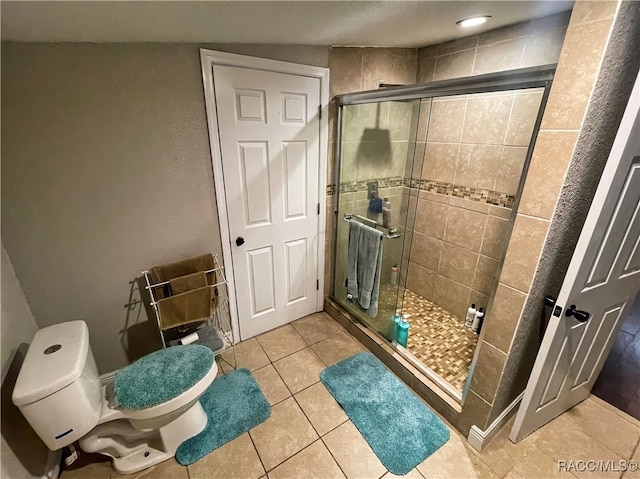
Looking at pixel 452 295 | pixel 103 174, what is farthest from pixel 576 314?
pixel 103 174

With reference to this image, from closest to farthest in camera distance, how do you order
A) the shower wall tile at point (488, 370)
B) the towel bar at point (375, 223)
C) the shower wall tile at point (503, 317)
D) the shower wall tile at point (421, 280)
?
the shower wall tile at point (503, 317) → the shower wall tile at point (488, 370) → the towel bar at point (375, 223) → the shower wall tile at point (421, 280)

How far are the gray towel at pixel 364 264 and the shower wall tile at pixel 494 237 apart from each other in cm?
87

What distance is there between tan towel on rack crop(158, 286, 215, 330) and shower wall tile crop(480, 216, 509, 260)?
199 centimetres

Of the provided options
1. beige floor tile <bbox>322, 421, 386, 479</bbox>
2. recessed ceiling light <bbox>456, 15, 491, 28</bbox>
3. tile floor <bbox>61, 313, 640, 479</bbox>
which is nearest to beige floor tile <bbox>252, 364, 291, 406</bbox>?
tile floor <bbox>61, 313, 640, 479</bbox>

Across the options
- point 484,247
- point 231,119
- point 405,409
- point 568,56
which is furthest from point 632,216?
point 231,119

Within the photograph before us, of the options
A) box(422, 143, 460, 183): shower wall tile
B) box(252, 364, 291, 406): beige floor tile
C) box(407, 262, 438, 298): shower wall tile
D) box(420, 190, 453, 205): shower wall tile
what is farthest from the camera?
box(407, 262, 438, 298): shower wall tile

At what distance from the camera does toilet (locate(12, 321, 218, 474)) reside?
1.14m

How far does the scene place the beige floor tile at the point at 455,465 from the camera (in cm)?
138

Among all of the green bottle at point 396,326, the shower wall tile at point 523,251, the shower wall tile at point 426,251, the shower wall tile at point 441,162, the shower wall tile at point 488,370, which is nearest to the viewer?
the shower wall tile at point 523,251

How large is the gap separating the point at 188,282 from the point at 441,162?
210cm

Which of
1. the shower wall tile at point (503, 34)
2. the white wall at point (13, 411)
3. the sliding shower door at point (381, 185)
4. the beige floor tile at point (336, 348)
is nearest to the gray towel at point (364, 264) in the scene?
the sliding shower door at point (381, 185)

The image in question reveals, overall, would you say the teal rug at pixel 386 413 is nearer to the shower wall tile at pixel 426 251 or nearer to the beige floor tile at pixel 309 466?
the beige floor tile at pixel 309 466

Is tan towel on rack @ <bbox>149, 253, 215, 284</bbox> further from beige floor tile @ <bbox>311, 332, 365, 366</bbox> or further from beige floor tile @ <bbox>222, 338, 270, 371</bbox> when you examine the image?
beige floor tile @ <bbox>311, 332, 365, 366</bbox>

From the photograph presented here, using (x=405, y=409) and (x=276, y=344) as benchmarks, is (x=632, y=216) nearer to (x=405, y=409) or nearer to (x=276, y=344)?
(x=405, y=409)
